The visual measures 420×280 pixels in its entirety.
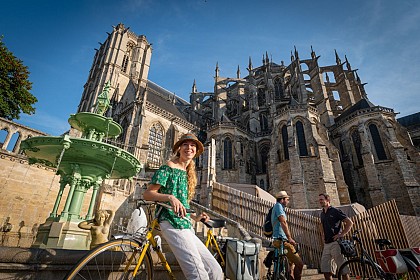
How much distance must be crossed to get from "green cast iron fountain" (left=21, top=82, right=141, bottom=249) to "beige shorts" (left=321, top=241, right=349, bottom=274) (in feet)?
15.0

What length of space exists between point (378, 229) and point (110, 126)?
30.6ft

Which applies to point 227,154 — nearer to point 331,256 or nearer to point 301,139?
point 301,139

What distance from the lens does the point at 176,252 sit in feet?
5.34

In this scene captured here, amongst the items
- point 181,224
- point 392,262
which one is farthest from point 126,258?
point 392,262

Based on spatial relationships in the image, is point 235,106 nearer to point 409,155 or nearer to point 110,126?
point 409,155

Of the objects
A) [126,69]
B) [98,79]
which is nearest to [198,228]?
[98,79]

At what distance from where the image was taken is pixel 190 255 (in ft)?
5.23

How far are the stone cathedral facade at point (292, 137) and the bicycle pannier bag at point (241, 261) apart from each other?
927 cm

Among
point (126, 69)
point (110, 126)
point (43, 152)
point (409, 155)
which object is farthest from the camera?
point (126, 69)

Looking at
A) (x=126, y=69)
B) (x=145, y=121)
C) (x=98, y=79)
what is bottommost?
(x=145, y=121)

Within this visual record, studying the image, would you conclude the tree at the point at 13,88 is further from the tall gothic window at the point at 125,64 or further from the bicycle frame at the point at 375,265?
the bicycle frame at the point at 375,265

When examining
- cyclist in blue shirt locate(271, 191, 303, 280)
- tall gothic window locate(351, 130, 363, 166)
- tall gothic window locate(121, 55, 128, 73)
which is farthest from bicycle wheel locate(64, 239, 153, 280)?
tall gothic window locate(121, 55, 128, 73)

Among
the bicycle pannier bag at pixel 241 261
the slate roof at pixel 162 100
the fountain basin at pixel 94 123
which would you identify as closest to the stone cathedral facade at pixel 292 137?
the slate roof at pixel 162 100

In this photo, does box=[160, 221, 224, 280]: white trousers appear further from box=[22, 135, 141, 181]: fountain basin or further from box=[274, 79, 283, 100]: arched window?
box=[274, 79, 283, 100]: arched window
